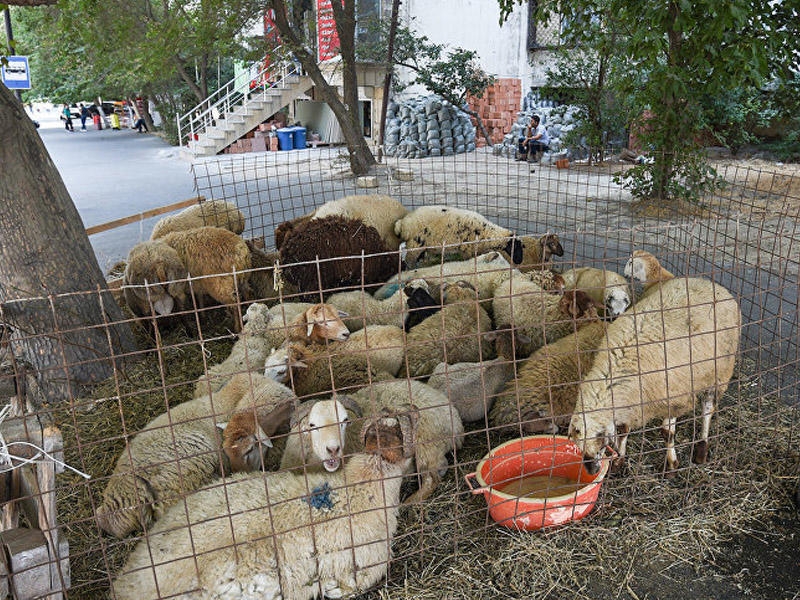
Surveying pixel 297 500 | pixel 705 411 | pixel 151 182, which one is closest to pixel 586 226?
pixel 705 411

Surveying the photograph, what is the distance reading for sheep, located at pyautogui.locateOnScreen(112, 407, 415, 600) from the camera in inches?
115

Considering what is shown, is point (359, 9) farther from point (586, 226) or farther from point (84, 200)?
point (586, 226)

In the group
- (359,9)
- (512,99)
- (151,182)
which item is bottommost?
(151,182)

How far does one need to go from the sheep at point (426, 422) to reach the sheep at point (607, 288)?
118cm

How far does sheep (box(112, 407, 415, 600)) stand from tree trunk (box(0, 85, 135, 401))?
6.47 feet

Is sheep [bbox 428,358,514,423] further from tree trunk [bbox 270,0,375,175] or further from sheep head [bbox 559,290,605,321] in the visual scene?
tree trunk [bbox 270,0,375,175]

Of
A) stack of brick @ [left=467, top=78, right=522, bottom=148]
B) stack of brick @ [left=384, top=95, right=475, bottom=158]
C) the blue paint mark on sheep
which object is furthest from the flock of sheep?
stack of brick @ [left=467, top=78, right=522, bottom=148]

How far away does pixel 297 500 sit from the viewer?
3.18 metres

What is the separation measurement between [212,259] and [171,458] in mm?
2761

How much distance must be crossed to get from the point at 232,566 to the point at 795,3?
24.2 feet

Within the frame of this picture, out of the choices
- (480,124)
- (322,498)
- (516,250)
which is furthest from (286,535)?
(480,124)

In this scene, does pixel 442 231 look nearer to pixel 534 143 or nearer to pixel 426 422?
pixel 426 422

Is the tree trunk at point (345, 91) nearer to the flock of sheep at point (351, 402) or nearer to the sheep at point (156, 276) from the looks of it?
the flock of sheep at point (351, 402)

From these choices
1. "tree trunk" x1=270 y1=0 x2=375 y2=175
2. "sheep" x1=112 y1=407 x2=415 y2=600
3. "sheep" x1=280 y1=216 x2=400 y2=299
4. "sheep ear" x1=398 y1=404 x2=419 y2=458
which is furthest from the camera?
"tree trunk" x1=270 y1=0 x2=375 y2=175
